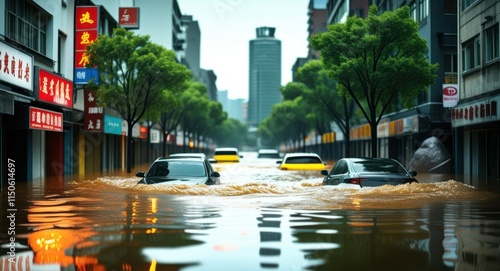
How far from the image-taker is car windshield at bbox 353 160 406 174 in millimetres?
14492

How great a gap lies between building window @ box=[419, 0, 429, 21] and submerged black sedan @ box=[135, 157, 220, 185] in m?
26.1

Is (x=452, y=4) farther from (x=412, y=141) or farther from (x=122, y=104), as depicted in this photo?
(x=122, y=104)

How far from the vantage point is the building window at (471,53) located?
29.1 meters

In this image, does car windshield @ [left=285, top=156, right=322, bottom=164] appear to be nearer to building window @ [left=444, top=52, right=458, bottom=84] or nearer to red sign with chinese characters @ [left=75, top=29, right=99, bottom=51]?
red sign with chinese characters @ [left=75, top=29, right=99, bottom=51]

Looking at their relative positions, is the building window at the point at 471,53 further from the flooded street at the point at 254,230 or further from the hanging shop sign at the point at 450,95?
the flooded street at the point at 254,230

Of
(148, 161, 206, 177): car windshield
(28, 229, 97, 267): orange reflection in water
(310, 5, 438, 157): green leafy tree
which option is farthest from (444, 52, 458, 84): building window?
(28, 229, 97, 267): orange reflection in water

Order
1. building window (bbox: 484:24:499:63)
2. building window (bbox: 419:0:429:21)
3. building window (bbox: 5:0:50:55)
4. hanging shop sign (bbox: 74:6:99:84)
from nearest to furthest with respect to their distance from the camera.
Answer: building window (bbox: 5:0:50:55) < building window (bbox: 484:24:499:63) < hanging shop sign (bbox: 74:6:99:84) < building window (bbox: 419:0:429:21)

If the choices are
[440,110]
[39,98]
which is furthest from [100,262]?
[440,110]

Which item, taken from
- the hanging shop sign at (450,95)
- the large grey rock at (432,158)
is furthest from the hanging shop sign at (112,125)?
the hanging shop sign at (450,95)

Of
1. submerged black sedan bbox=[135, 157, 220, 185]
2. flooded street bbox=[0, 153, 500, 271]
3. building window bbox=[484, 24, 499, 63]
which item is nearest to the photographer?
flooded street bbox=[0, 153, 500, 271]

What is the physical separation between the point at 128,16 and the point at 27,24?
17.0m

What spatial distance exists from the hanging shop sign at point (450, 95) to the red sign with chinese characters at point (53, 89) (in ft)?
63.7

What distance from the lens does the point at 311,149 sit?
114125mm

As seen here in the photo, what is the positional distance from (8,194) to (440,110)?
27.7 m
